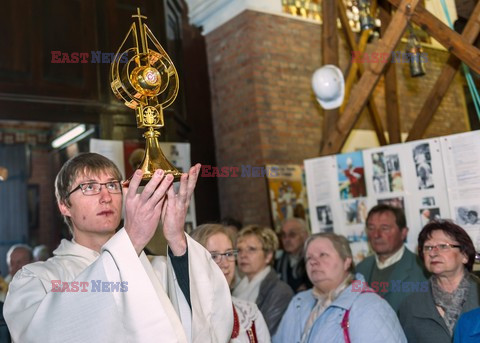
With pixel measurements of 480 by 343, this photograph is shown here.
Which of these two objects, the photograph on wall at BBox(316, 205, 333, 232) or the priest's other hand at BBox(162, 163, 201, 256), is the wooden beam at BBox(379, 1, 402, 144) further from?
the priest's other hand at BBox(162, 163, 201, 256)

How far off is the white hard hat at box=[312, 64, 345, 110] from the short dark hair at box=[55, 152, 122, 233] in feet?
10.3

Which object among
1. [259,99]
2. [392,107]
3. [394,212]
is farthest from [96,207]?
[392,107]

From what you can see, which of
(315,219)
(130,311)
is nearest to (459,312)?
(315,219)

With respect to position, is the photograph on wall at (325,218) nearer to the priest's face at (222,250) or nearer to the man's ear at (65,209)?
the priest's face at (222,250)

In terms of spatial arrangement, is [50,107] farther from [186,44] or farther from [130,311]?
[130,311]

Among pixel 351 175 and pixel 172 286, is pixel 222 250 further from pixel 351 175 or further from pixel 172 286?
pixel 351 175

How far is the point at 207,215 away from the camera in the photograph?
7.09 meters

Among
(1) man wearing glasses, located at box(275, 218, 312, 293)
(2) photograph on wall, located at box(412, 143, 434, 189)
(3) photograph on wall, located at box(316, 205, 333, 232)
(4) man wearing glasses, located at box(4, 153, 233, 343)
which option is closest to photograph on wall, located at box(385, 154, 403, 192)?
(2) photograph on wall, located at box(412, 143, 434, 189)

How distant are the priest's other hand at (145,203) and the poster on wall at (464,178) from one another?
284 cm

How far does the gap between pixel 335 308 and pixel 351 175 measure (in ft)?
5.57

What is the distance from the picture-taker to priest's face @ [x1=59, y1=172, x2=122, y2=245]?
2301 mm

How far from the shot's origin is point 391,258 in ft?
14.4

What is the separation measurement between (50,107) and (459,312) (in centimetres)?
397

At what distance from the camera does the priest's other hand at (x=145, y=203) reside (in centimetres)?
184
